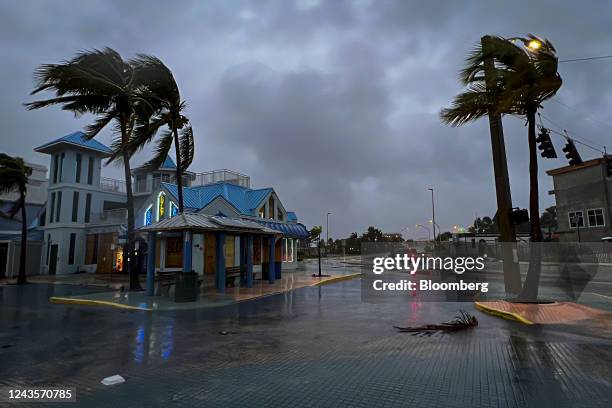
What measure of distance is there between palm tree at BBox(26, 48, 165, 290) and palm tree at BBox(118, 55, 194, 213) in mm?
349

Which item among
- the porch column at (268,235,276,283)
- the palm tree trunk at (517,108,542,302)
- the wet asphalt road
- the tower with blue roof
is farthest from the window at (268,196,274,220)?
the palm tree trunk at (517,108,542,302)

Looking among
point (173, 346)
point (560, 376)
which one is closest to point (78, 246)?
point (173, 346)

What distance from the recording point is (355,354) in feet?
21.8

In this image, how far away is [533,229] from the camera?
37.6 ft

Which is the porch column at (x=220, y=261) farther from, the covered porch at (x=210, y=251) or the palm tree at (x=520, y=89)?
the palm tree at (x=520, y=89)

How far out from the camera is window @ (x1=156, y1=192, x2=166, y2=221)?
2630 cm

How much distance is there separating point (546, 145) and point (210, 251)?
21.6m

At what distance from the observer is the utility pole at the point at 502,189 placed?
11375mm

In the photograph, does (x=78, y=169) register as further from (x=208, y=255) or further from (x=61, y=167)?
(x=208, y=255)

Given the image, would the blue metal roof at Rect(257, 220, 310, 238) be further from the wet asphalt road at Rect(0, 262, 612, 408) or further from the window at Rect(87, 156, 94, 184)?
the wet asphalt road at Rect(0, 262, 612, 408)

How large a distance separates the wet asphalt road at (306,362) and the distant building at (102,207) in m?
17.3

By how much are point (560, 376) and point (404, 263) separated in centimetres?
3281

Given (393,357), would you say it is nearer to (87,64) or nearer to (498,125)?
(498,125)

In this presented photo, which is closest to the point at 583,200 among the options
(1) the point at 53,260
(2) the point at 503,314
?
(2) the point at 503,314
